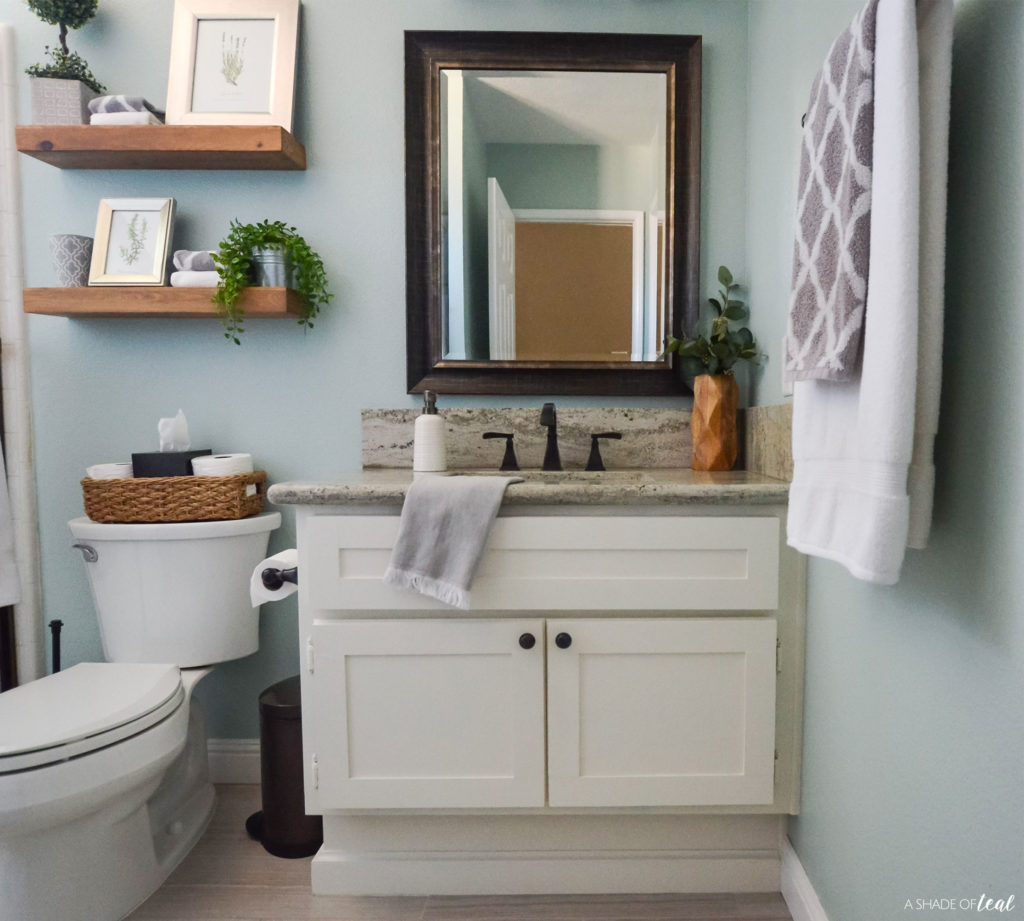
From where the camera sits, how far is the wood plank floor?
1.37 meters

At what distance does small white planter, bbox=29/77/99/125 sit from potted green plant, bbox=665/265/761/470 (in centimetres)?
159

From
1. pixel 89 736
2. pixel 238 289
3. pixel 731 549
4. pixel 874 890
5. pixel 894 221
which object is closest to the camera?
pixel 894 221

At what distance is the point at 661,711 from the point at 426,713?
0.46 metres

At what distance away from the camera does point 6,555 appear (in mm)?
1687

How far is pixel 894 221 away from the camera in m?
0.80

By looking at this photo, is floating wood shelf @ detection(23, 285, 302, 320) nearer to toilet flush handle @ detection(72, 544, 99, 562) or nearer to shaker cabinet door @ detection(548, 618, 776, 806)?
toilet flush handle @ detection(72, 544, 99, 562)

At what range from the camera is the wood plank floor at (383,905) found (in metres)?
1.37

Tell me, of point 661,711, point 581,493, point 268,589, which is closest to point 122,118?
point 268,589

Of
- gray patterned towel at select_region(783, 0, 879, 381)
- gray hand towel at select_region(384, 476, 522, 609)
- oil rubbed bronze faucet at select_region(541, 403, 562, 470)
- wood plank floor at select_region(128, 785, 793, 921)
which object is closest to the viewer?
gray patterned towel at select_region(783, 0, 879, 381)

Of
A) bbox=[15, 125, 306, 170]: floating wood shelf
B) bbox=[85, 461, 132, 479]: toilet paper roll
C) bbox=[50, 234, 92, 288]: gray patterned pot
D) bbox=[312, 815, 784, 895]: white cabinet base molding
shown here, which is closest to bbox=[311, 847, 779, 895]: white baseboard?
bbox=[312, 815, 784, 895]: white cabinet base molding

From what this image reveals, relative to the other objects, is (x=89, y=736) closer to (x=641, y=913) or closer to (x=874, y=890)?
(x=641, y=913)

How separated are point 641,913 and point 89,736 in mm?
1124

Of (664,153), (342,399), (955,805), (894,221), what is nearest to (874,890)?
(955,805)

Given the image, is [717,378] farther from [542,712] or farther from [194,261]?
[194,261]
